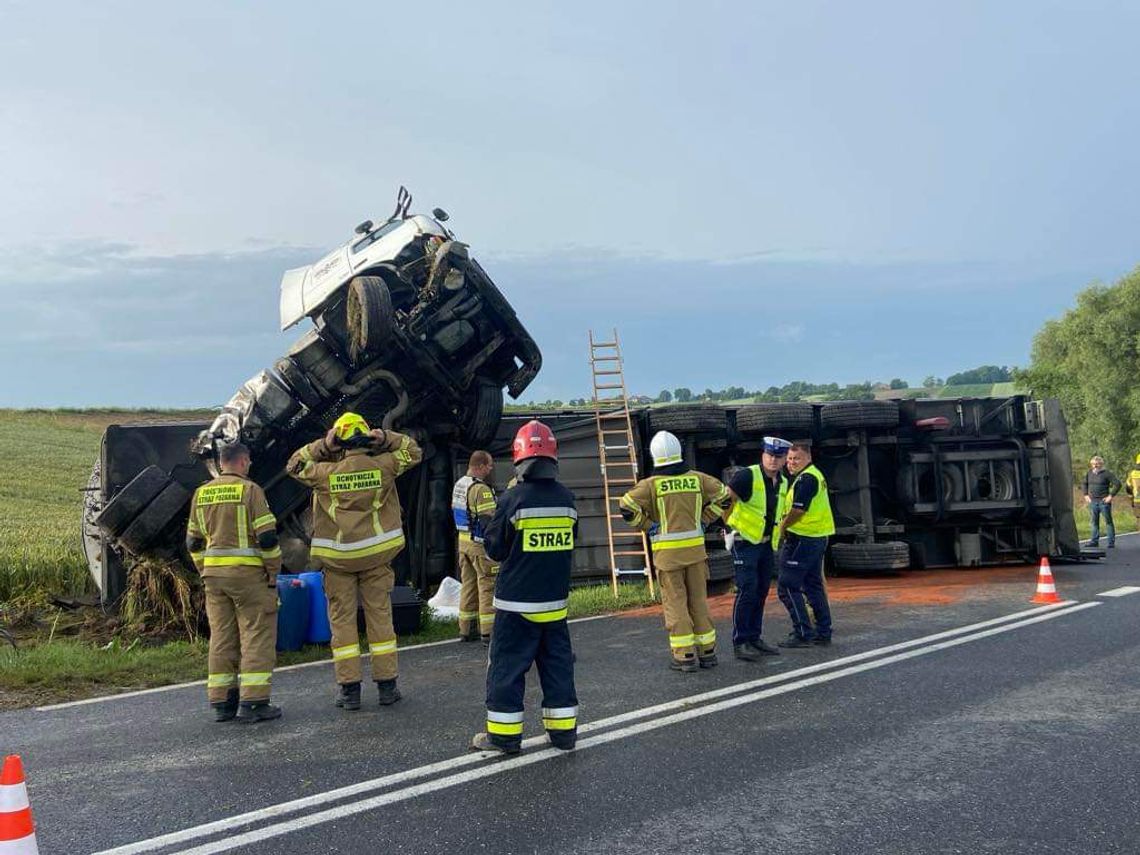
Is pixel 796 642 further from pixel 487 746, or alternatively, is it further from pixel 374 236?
pixel 374 236

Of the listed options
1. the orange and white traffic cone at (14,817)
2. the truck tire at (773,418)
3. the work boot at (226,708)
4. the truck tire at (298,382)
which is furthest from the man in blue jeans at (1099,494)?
the orange and white traffic cone at (14,817)

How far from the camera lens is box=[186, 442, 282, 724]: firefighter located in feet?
18.1

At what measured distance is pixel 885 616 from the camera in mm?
8453

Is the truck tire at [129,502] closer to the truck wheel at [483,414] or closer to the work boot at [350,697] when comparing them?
the truck wheel at [483,414]

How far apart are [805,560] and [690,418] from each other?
4636 mm

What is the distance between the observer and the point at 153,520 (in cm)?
905

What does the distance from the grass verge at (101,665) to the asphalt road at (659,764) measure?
50 cm

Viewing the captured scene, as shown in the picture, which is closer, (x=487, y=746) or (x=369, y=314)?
(x=487, y=746)

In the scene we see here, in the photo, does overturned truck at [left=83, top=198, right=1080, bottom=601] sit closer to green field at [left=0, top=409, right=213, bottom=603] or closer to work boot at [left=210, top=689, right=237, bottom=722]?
green field at [left=0, top=409, right=213, bottom=603]

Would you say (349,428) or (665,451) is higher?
(349,428)

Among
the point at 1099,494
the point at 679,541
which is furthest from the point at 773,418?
the point at 1099,494

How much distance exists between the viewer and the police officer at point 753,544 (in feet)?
22.3

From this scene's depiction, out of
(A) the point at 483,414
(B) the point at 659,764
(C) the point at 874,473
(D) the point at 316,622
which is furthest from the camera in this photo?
(C) the point at 874,473

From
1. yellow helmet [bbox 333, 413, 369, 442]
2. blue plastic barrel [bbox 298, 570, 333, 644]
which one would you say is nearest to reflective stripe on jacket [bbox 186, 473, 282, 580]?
yellow helmet [bbox 333, 413, 369, 442]
